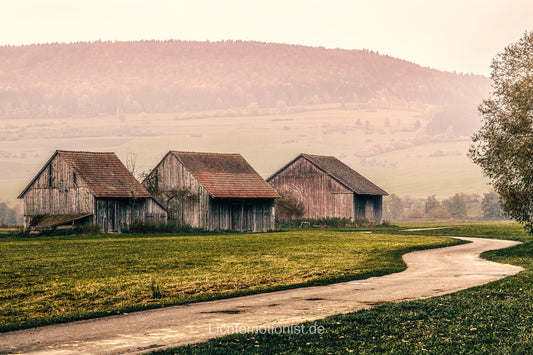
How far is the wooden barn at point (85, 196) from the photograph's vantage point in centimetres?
5659

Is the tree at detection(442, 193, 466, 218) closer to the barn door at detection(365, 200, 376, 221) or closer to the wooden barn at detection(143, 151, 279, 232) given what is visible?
the barn door at detection(365, 200, 376, 221)

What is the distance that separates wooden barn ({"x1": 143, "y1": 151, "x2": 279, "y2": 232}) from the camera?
2486 inches

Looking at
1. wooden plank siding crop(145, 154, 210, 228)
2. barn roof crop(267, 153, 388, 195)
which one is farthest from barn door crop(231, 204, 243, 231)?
barn roof crop(267, 153, 388, 195)

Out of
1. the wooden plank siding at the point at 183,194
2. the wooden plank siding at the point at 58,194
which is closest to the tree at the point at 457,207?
the wooden plank siding at the point at 183,194

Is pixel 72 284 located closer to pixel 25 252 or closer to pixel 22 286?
pixel 22 286

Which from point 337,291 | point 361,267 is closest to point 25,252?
point 361,267

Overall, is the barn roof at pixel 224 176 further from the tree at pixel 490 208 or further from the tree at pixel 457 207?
the tree at pixel 457 207

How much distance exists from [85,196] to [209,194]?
38.2ft

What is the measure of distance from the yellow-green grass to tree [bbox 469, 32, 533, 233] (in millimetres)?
6430

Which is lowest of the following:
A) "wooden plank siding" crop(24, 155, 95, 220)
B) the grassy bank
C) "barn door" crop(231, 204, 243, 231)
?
the grassy bank

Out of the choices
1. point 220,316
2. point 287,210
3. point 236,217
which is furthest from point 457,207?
point 220,316

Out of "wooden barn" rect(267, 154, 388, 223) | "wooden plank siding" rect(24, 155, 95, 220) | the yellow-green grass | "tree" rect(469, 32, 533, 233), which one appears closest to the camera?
the yellow-green grass

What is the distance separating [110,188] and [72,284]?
37.8 meters

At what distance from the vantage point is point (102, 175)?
59656 millimetres
